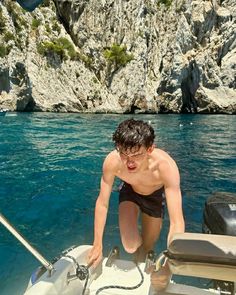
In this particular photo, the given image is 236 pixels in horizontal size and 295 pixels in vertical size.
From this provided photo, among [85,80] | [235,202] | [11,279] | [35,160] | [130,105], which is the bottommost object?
[130,105]

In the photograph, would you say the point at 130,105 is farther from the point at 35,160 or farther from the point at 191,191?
the point at 191,191

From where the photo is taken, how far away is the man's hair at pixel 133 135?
305 cm

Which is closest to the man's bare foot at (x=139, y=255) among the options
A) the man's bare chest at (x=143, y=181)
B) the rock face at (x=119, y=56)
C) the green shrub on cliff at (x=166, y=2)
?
the man's bare chest at (x=143, y=181)

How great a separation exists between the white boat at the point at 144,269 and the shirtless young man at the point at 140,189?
18 centimetres

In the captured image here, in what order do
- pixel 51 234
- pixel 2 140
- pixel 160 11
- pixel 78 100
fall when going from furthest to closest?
pixel 160 11 → pixel 78 100 → pixel 2 140 → pixel 51 234

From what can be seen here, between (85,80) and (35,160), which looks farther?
(85,80)

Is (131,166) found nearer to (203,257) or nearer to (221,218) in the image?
(221,218)

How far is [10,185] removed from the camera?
9609 millimetres

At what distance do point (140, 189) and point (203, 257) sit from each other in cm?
206

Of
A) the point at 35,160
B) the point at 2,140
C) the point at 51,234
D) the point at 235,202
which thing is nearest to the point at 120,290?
the point at 235,202

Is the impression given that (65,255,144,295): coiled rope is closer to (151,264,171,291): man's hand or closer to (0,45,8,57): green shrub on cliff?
(151,264,171,291): man's hand

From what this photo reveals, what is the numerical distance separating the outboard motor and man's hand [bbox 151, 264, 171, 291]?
0.59 metres

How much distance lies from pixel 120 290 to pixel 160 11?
2404 inches

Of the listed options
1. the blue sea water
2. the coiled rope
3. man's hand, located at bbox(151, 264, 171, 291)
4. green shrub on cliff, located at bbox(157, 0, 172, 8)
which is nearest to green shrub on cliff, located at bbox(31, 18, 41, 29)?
green shrub on cliff, located at bbox(157, 0, 172, 8)
